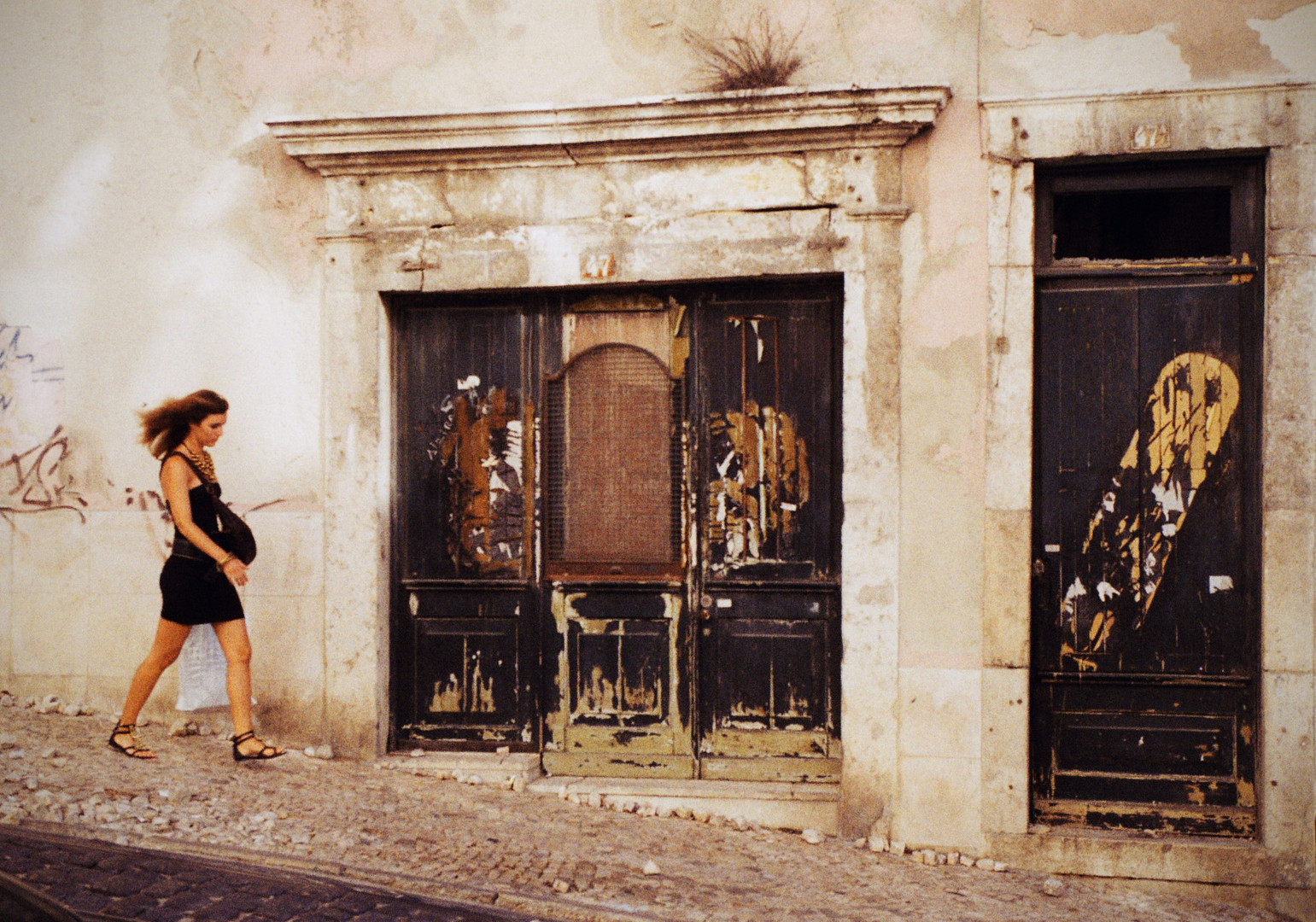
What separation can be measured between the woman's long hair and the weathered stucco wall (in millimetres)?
619

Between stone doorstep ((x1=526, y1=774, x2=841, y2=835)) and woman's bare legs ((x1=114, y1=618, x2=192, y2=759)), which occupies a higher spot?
woman's bare legs ((x1=114, y1=618, x2=192, y2=759))

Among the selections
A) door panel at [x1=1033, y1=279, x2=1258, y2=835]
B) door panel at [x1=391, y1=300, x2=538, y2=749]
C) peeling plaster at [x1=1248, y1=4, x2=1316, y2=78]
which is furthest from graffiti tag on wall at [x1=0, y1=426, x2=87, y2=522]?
peeling plaster at [x1=1248, y1=4, x2=1316, y2=78]

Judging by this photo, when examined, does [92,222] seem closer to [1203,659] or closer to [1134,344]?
[1134,344]

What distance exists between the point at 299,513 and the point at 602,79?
2.76 metres

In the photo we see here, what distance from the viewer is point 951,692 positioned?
205 inches

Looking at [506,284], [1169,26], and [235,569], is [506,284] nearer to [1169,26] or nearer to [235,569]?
[235,569]

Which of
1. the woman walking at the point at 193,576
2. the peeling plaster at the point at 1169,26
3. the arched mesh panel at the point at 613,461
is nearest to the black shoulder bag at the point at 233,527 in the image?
the woman walking at the point at 193,576

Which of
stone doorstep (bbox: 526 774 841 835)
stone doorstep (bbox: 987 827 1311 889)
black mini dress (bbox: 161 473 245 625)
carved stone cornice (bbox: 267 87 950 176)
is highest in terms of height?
carved stone cornice (bbox: 267 87 950 176)

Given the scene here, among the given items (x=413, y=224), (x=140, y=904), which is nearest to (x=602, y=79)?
(x=413, y=224)

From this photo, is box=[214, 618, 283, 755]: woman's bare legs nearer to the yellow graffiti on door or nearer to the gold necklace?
the gold necklace

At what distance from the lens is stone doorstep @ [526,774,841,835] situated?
5.40 meters

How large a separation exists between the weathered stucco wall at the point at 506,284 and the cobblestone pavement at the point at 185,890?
153 centimetres

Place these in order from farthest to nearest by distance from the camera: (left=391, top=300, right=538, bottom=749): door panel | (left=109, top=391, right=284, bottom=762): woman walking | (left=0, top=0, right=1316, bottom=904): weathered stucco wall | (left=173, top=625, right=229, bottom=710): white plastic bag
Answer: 1. (left=391, top=300, right=538, bottom=749): door panel
2. (left=173, top=625, right=229, bottom=710): white plastic bag
3. (left=109, top=391, right=284, bottom=762): woman walking
4. (left=0, top=0, right=1316, bottom=904): weathered stucco wall

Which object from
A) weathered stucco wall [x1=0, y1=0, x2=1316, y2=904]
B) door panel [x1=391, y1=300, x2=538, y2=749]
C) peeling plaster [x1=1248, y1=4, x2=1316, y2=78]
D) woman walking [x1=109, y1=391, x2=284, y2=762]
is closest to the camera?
peeling plaster [x1=1248, y1=4, x2=1316, y2=78]
